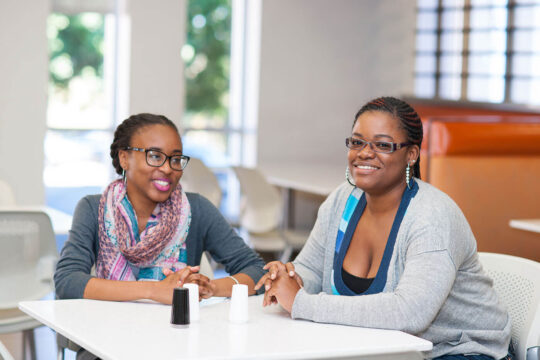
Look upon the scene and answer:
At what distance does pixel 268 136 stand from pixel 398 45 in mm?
1646

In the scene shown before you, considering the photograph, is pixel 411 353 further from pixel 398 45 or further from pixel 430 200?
pixel 398 45

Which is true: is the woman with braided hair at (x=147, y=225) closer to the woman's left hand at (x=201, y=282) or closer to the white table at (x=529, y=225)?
the woman's left hand at (x=201, y=282)

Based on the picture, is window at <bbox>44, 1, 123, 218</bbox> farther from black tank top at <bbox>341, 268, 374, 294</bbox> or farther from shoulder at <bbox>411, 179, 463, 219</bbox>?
shoulder at <bbox>411, 179, 463, 219</bbox>

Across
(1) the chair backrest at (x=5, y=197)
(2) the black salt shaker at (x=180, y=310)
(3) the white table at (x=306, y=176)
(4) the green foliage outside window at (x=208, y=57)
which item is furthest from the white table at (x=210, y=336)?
(4) the green foliage outside window at (x=208, y=57)

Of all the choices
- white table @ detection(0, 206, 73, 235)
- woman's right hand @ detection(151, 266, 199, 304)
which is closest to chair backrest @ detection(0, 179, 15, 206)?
white table @ detection(0, 206, 73, 235)

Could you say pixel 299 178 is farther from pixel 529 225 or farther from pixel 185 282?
pixel 185 282

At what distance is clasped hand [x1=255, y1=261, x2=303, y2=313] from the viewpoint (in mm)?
2203

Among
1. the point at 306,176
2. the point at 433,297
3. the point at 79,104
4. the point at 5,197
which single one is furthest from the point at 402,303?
the point at 79,104

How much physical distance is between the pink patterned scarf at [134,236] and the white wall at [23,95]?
424cm

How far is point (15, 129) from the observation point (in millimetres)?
6680

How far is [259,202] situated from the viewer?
5656 mm

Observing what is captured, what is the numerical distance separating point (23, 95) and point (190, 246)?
4353 mm

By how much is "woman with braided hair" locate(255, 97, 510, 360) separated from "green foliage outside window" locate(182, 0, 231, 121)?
5.60 m

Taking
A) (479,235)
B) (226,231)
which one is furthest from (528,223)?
(226,231)
